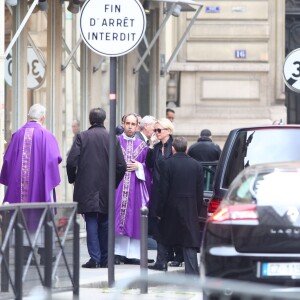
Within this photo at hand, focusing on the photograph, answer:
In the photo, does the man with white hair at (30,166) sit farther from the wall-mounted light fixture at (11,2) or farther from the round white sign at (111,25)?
the wall-mounted light fixture at (11,2)

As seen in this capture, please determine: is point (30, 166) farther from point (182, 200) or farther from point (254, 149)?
point (254, 149)

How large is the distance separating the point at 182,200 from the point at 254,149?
78.4 inches

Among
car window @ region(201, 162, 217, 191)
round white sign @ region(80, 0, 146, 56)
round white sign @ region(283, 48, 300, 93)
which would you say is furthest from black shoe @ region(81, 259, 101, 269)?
round white sign @ region(283, 48, 300, 93)

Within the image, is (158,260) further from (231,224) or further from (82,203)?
(231,224)

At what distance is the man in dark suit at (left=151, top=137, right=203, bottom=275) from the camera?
1549 centimetres

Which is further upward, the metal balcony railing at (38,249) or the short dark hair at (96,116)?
the short dark hair at (96,116)

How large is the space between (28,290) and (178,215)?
425 cm

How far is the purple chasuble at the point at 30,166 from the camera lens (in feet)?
50.6

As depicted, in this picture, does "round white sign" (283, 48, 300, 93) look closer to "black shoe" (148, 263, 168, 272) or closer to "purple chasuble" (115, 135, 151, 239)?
"purple chasuble" (115, 135, 151, 239)

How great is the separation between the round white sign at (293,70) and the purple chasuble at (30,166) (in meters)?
5.94

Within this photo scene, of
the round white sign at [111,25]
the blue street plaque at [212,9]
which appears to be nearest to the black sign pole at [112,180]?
the round white sign at [111,25]

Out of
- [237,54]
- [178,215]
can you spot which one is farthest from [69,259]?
[237,54]

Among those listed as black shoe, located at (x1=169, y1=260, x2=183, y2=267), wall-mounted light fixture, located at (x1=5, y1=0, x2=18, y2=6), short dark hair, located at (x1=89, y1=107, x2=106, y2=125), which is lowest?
black shoe, located at (x1=169, y1=260, x2=183, y2=267)

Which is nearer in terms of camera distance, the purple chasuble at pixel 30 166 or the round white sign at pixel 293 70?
the purple chasuble at pixel 30 166
